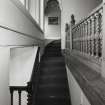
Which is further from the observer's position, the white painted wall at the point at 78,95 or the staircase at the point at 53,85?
the staircase at the point at 53,85

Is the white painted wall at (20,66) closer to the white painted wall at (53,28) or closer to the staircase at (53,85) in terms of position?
the staircase at (53,85)

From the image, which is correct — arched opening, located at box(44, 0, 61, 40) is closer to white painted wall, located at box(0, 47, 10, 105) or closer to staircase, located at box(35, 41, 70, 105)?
staircase, located at box(35, 41, 70, 105)

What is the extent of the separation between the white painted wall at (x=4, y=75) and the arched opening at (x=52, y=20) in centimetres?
1157

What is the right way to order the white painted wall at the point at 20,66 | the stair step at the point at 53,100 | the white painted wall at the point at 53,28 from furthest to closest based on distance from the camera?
1. the white painted wall at the point at 53,28
2. the stair step at the point at 53,100
3. the white painted wall at the point at 20,66

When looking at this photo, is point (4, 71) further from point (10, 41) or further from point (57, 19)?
point (57, 19)

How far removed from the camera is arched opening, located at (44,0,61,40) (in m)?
14.1

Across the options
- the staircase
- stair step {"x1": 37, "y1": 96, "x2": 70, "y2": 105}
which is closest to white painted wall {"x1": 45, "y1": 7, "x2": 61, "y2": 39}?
the staircase

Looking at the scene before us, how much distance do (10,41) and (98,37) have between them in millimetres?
1212

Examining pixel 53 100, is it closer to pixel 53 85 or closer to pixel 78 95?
pixel 53 85

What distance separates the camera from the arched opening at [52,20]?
14.1 metres

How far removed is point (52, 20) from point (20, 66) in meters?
11.8

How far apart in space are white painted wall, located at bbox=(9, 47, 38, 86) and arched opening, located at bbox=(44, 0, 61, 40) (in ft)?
36.7

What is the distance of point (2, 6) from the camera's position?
2285 mm

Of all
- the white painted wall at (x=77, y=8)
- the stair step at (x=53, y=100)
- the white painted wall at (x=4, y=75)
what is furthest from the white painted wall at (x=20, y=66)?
the white painted wall at (x=77, y=8)
